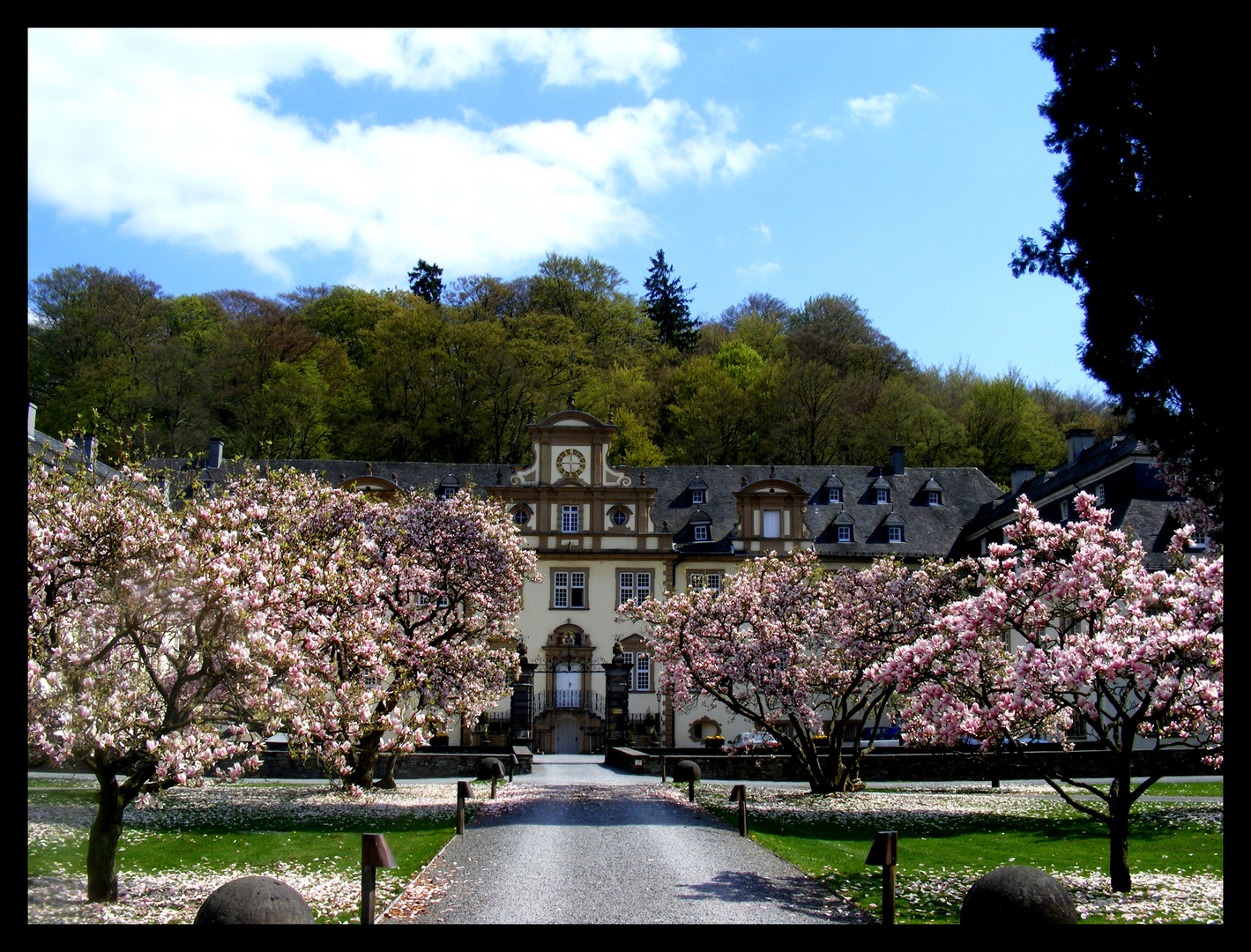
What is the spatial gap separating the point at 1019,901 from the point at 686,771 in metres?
16.2

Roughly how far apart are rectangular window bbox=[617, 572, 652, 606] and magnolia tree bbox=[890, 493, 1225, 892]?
28.6 meters

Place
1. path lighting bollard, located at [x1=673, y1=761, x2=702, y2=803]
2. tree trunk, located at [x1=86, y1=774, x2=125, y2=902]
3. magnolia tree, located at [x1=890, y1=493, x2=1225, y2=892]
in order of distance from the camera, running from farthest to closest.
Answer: path lighting bollard, located at [x1=673, y1=761, x2=702, y2=803]
magnolia tree, located at [x1=890, y1=493, x2=1225, y2=892]
tree trunk, located at [x1=86, y1=774, x2=125, y2=902]

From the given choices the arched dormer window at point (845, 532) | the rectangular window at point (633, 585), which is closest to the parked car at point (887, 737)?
the arched dormer window at point (845, 532)

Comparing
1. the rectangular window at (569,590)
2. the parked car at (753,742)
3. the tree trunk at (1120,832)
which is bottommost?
the parked car at (753,742)

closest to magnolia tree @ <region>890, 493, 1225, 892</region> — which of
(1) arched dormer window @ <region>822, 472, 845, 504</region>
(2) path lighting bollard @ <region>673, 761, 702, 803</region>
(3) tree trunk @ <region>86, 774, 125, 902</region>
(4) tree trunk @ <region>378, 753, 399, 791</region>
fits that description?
(2) path lighting bollard @ <region>673, 761, 702, 803</region>

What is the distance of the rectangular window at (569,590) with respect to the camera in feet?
144

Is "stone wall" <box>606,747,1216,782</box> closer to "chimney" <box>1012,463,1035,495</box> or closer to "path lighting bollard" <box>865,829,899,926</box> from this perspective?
"path lighting bollard" <box>865,829,899,926</box>

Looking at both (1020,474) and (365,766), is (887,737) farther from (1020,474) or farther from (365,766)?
(365,766)

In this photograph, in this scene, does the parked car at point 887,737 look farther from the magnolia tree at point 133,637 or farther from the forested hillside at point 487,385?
the magnolia tree at point 133,637

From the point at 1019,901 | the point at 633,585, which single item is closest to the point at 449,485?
the point at 633,585

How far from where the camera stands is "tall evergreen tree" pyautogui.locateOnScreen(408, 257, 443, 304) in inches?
2992

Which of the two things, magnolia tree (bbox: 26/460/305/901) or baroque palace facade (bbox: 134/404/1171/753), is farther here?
baroque palace facade (bbox: 134/404/1171/753)

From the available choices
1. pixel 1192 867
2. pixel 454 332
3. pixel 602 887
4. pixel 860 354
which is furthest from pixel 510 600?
pixel 860 354

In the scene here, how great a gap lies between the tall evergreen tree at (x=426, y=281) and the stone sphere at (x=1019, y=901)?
2732 inches
